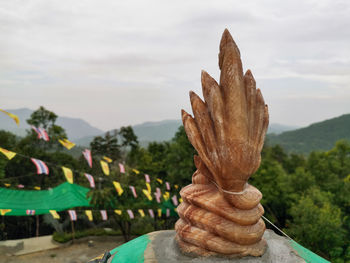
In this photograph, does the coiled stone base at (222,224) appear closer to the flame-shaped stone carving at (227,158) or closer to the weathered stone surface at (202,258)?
the flame-shaped stone carving at (227,158)

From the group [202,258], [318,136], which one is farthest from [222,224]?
[318,136]

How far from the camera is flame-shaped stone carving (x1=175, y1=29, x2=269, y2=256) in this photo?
5621mm

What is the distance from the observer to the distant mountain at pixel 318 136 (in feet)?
319

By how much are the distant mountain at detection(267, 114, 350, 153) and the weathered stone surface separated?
303 ft

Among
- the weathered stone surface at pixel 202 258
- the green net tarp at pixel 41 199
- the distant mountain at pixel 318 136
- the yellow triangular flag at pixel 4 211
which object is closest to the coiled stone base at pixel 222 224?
the weathered stone surface at pixel 202 258

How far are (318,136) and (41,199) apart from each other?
110 meters

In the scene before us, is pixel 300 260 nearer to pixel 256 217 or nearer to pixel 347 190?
pixel 256 217

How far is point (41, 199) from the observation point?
1614cm

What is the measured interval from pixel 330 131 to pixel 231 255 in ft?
380

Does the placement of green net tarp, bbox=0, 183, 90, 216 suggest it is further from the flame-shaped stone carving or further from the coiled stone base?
the flame-shaped stone carving

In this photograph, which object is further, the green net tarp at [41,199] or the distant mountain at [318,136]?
the distant mountain at [318,136]

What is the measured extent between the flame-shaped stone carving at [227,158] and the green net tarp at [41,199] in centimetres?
1207

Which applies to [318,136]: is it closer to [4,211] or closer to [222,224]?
[4,211]

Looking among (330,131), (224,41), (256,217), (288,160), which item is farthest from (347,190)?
(330,131)
